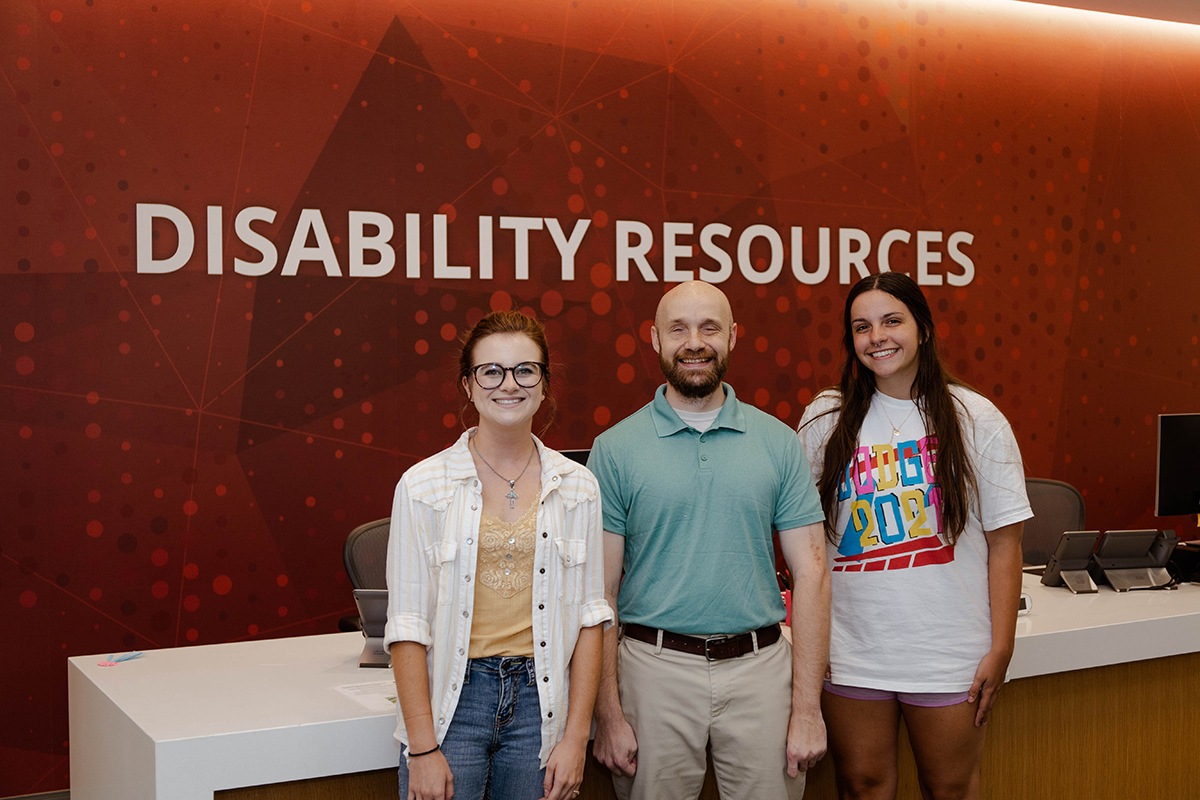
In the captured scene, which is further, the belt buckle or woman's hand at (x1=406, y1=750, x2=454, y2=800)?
the belt buckle

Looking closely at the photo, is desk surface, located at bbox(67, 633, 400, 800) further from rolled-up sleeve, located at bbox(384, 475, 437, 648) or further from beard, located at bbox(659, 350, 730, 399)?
beard, located at bbox(659, 350, 730, 399)

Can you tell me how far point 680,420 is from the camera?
2465 mm

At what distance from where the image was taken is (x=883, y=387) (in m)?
2.76

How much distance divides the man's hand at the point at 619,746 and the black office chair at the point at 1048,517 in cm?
284

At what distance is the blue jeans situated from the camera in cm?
212

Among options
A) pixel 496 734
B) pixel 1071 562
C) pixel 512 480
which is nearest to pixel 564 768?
pixel 496 734

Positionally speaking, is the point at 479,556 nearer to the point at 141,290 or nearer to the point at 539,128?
the point at 141,290

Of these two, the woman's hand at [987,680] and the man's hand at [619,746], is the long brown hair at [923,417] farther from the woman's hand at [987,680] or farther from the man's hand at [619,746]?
the man's hand at [619,746]

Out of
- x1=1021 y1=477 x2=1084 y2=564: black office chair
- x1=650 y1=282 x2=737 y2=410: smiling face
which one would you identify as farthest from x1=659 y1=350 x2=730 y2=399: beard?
x1=1021 y1=477 x2=1084 y2=564: black office chair

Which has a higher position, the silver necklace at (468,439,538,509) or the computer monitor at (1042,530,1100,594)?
the silver necklace at (468,439,538,509)

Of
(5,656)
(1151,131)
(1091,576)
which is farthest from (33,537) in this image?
(1151,131)

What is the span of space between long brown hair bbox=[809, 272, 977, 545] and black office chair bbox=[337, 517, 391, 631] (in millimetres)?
1744

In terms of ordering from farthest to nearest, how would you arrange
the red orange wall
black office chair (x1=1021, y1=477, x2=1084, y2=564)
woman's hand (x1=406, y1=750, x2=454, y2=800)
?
black office chair (x1=1021, y1=477, x2=1084, y2=564) → the red orange wall → woman's hand (x1=406, y1=750, x2=454, y2=800)

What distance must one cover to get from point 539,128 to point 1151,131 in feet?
11.4
